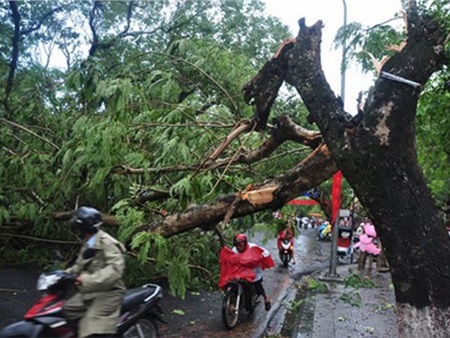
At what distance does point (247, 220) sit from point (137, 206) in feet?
7.50

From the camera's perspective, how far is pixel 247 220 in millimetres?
Answer: 9195

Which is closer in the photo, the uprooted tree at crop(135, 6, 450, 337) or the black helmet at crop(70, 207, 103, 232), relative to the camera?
the uprooted tree at crop(135, 6, 450, 337)

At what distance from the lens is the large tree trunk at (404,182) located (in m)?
4.27

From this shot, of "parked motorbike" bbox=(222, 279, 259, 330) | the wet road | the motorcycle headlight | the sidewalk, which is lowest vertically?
the wet road

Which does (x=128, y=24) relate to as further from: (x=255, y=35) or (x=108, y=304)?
(x=108, y=304)

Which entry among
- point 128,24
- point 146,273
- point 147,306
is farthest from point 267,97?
point 128,24

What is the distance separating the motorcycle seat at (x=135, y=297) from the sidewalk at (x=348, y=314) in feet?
9.46

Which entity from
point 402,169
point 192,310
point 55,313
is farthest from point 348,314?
point 55,313

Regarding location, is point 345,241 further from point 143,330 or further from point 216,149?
point 143,330

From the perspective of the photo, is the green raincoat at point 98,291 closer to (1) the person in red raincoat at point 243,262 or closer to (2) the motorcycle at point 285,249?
(1) the person in red raincoat at point 243,262

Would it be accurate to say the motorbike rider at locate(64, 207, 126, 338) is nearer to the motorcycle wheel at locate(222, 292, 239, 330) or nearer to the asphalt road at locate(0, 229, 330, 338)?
the asphalt road at locate(0, 229, 330, 338)

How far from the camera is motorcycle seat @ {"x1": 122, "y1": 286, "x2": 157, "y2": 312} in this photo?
4906mm

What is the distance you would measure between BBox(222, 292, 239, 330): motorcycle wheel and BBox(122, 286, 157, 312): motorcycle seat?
2582 millimetres

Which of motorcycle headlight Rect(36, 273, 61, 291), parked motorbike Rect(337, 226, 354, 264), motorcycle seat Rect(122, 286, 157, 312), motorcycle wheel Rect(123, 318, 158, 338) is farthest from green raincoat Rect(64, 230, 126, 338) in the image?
parked motorbike Rect(337, 226, 354, 264)
